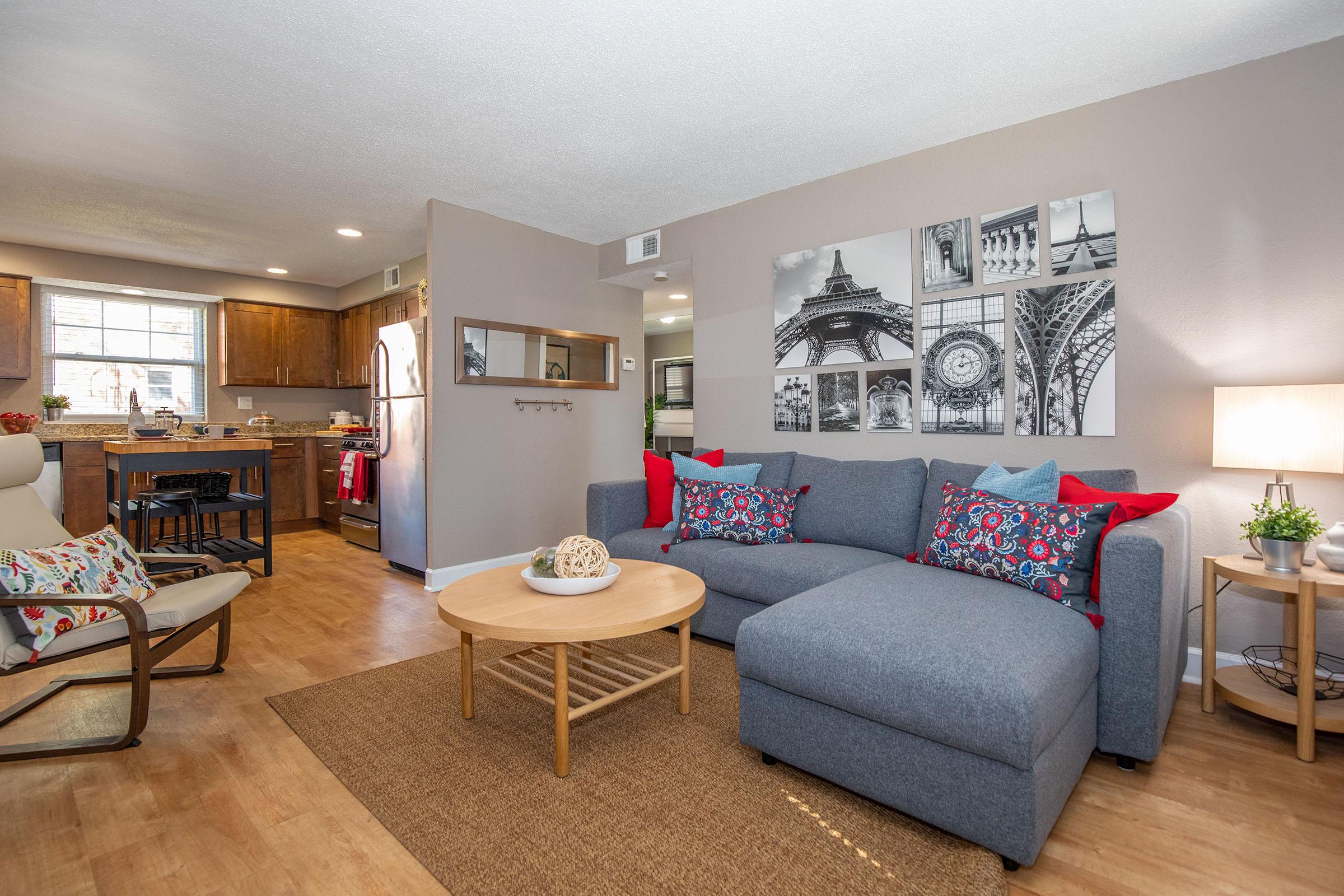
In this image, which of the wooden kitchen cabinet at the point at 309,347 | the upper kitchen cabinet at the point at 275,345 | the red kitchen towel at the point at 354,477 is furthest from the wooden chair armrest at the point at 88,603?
the wooden kitchen cabinet at the point at 309,347

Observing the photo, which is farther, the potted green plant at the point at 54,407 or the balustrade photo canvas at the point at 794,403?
the potted green plant at the point at 54,407

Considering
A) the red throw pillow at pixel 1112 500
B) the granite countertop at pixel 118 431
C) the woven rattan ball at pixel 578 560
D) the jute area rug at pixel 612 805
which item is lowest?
the jute area rug at pixel 612 805

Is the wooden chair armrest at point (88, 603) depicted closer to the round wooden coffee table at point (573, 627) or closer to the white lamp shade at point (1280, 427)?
the round wooden coffee table at point (573, 627)

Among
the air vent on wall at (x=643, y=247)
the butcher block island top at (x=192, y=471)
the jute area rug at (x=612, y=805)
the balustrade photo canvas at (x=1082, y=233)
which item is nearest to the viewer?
the jute area rug at (x=612, y=805)

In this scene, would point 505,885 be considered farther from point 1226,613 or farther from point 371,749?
point 1226,613

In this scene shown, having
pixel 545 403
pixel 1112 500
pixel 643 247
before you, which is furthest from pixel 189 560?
pixel 1112 500

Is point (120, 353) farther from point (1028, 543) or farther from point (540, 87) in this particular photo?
point (1028, 543)

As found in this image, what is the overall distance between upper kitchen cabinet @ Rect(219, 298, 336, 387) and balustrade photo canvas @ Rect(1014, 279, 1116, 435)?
6430mm

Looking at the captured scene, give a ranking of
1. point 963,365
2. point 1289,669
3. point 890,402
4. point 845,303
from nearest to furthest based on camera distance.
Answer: point 1289,669 < point 963,365 < point 890,402 < point 845,303

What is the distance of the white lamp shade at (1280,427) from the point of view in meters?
2.03

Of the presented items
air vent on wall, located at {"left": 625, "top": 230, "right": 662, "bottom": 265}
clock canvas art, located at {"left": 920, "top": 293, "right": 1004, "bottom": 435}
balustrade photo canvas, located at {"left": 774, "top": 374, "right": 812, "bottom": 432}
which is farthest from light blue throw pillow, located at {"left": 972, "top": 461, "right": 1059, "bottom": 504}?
air vent on wall, located at {"left": 625, "top": 230, "right": 662, "bottom": 265}

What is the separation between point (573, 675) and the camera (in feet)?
8.02

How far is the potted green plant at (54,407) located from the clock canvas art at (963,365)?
21.8ft

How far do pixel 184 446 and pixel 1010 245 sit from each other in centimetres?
477
